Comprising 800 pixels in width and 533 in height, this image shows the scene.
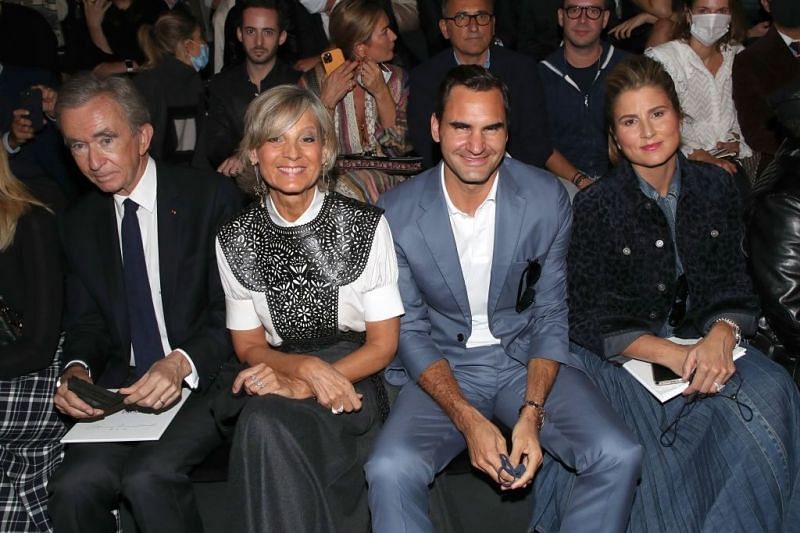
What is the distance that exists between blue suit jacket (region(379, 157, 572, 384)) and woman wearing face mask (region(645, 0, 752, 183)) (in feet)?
5.77

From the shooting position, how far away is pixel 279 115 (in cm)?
279

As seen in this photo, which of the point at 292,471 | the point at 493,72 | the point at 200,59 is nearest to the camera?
the point at 292,471

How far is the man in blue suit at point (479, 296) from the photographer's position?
2.72 metres

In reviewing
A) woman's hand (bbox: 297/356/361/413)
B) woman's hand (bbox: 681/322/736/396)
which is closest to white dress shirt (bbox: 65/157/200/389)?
woman's hand (bbox: 297/356/361/413)

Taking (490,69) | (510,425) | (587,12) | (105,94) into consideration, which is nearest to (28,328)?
(105,94)

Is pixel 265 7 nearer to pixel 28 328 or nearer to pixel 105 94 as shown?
pixel 105 94

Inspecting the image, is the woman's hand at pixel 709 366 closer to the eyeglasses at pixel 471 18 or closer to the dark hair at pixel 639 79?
the dark hair at pixel 639 79

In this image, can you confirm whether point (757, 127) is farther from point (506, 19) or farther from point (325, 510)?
point (325, 510)

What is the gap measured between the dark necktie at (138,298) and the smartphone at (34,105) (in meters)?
1.98

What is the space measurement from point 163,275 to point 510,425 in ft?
4.33

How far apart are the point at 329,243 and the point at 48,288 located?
3.30 ft

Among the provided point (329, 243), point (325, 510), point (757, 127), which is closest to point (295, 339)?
point (329, 243)

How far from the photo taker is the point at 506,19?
540cm

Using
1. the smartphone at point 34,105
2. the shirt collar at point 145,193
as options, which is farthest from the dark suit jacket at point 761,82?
the smartphone at point 34,105
